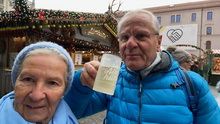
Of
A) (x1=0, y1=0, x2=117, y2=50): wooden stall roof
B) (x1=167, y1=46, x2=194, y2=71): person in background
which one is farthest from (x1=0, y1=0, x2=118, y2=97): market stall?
(x1=167, y1=46, x2=194, y2=71): person in background

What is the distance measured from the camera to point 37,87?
0.92 meters

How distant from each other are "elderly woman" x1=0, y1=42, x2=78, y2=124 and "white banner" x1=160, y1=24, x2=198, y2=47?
75.1 feet

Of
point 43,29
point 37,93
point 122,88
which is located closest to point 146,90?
point 122,88

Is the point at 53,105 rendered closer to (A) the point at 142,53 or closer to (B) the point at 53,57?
(B) the point at 53,57

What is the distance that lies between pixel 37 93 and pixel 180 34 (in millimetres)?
25016

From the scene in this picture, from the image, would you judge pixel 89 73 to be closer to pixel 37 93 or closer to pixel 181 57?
pixel 37 93

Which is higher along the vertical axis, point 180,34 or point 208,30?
point 208,30

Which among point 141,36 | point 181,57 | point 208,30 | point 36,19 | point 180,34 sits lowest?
point 181,57

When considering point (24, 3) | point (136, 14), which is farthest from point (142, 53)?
point (24, 3)

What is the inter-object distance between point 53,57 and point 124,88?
60 cm

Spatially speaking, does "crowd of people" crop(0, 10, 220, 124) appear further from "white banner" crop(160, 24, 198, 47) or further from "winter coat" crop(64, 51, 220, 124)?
"white banner" crop(160, 24, 198, 47)

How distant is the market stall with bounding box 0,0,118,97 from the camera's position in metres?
4.60

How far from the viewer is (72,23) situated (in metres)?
5.64

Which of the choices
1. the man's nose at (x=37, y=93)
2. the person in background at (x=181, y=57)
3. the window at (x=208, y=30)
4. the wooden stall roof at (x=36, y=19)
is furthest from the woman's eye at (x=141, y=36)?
the window at (x=208, y=30)
